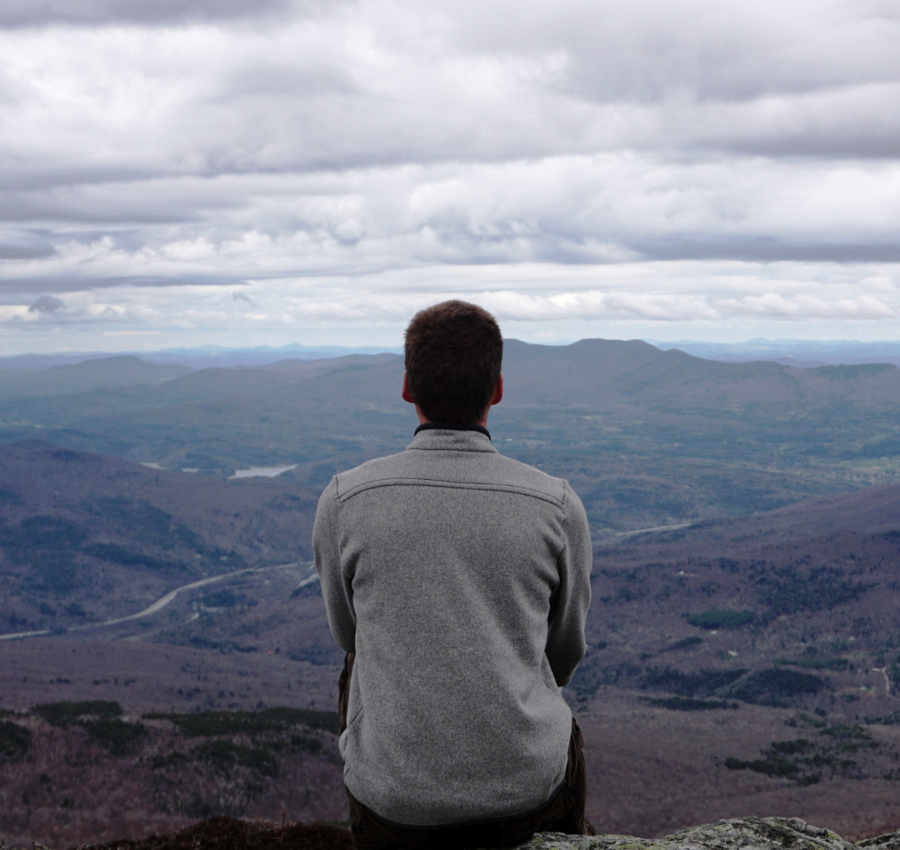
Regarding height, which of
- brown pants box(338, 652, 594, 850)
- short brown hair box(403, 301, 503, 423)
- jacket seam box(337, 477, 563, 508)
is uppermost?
short brown hair box(403, 301, 503, 423)

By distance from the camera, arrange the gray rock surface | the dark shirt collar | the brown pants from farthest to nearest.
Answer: the gray rock surface
the dark shirt collar
the brown pants

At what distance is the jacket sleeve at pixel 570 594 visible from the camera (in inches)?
155

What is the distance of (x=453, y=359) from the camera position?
13.0 ft

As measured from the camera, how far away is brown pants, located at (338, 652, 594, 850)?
3688 millimetres

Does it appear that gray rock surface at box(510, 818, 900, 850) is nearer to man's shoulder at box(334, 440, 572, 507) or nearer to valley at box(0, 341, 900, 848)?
man's shoulder at box(334, 440, 572, 507)

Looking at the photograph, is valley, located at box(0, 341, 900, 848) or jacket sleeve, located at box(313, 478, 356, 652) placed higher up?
jacket sleeve, located at box(313, 478, 356, 652)

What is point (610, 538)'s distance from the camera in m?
178

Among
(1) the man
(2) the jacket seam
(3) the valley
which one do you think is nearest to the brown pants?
(1) the man

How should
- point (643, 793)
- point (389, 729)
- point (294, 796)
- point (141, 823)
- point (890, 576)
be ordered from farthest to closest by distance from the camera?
point (890, 576) → point (643, 793) → point (294, 796) → point (141, 823) → point (389, 729)

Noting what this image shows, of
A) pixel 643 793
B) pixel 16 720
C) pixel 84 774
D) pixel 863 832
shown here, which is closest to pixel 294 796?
pixel 84 774

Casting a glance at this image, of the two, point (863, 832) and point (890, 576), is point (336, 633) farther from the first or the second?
point (890, 576)

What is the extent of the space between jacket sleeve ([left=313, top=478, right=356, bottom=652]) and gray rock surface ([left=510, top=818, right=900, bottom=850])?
5.13 ft

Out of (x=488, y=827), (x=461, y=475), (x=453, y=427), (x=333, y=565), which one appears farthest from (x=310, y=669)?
(x=461, y=475)

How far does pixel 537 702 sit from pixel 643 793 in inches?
1352
